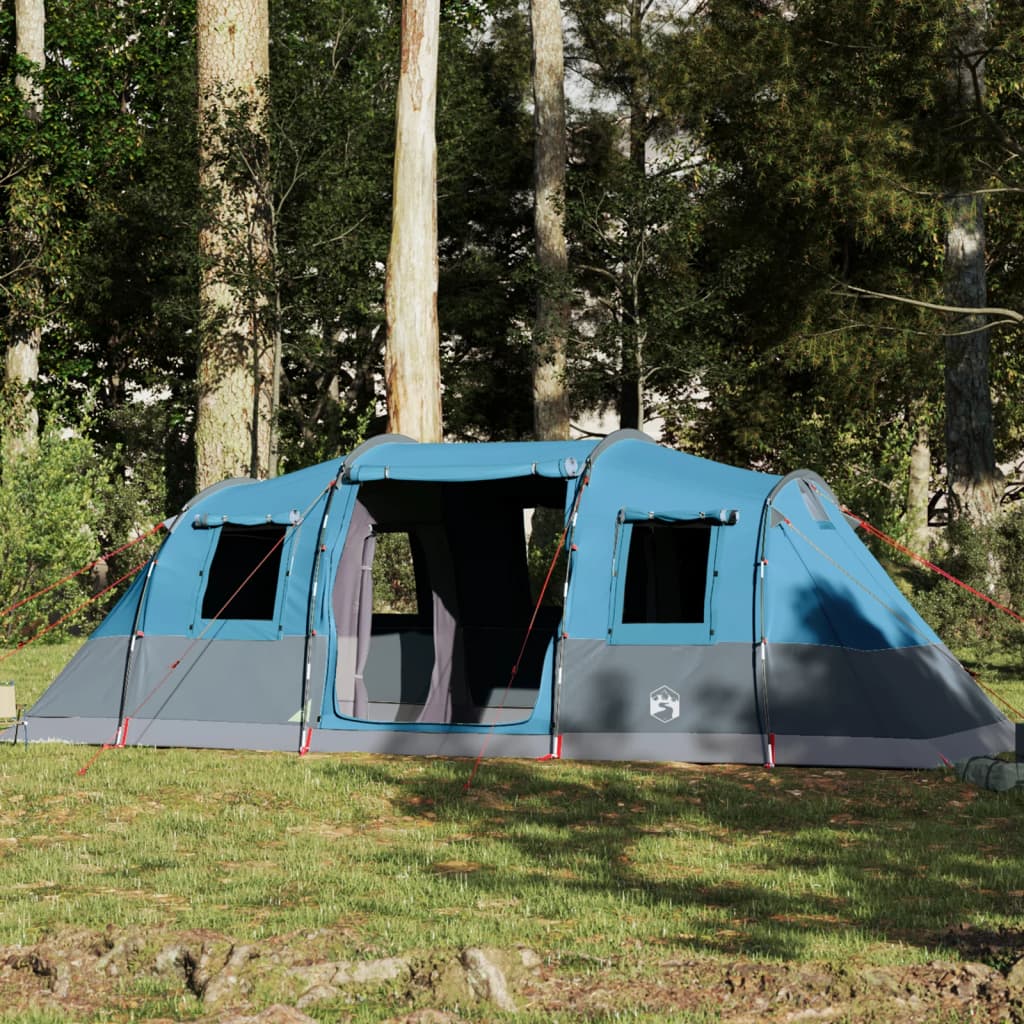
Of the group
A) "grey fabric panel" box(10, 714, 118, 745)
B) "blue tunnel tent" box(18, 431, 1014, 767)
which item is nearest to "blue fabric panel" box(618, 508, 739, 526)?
"blue tunnel tent" box(18, 431, 1014, 767)

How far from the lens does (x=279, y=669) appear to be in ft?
36.0

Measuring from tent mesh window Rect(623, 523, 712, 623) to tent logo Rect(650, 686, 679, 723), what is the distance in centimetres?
139

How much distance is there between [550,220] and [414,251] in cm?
913

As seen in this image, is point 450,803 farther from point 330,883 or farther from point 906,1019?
point 906,1019

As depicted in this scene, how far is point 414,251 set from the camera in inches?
626

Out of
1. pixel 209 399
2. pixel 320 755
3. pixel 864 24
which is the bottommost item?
pixel 320 755

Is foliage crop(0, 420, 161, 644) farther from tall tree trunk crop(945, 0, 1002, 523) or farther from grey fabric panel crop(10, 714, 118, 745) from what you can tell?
tall tree trunk crop(945, 0, 1002, 523)

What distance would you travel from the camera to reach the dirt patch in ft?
16.4

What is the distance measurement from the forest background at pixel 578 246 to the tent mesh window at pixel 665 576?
191 inches

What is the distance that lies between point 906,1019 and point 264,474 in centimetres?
1493

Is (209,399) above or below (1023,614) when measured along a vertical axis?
above

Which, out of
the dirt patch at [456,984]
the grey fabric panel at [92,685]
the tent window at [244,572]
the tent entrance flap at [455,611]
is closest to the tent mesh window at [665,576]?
the tent entrance flap at [455,611]

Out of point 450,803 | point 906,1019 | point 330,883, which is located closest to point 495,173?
point 450,803

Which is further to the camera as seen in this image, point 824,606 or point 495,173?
point 495,173
